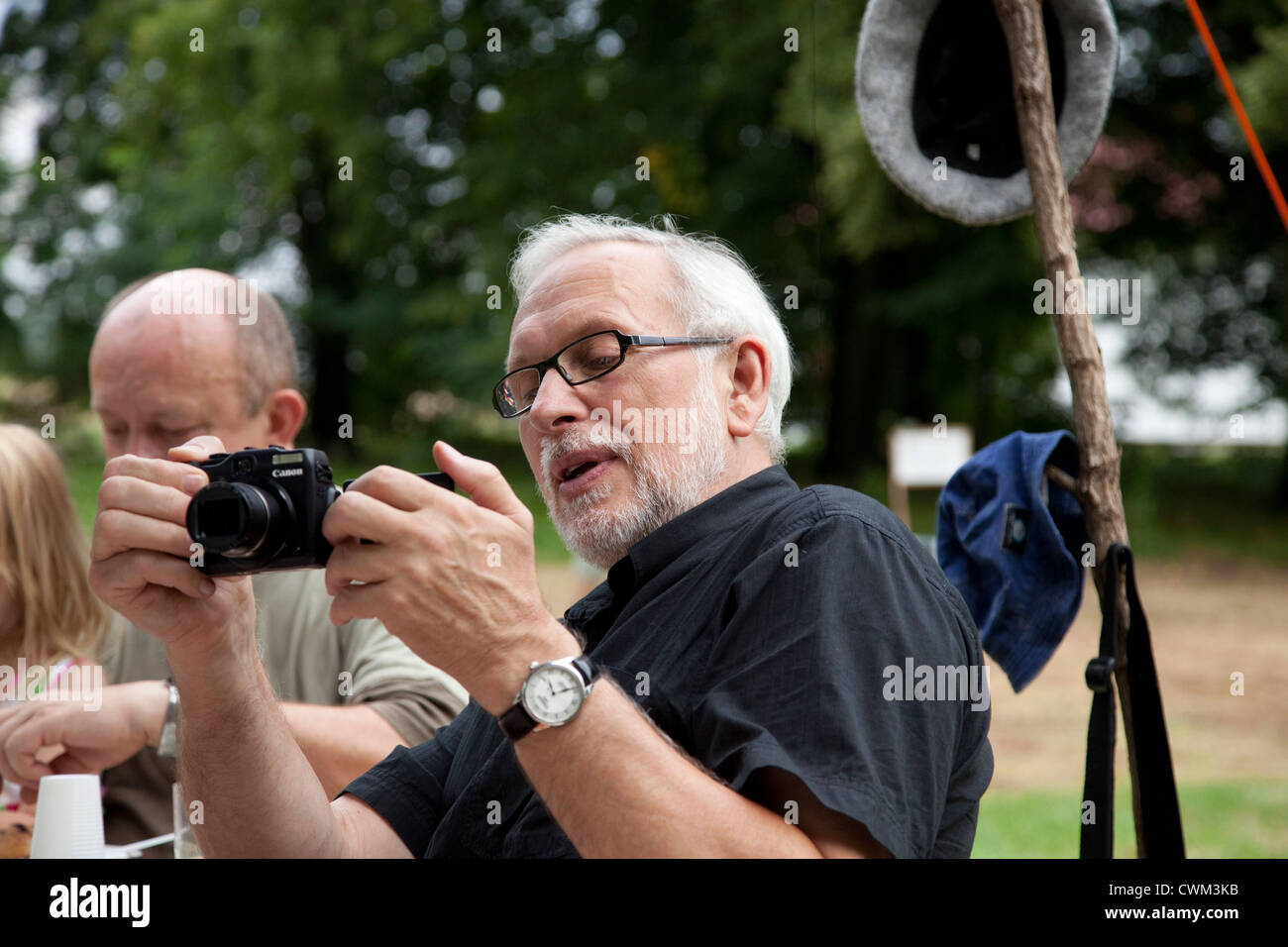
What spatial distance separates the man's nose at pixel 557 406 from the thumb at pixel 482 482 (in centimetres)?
46

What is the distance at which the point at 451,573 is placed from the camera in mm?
1223

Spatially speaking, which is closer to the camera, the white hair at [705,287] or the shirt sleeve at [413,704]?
the white hair at [705,287]

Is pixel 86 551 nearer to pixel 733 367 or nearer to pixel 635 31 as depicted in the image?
pixel 733 367

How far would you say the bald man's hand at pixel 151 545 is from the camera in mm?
1375

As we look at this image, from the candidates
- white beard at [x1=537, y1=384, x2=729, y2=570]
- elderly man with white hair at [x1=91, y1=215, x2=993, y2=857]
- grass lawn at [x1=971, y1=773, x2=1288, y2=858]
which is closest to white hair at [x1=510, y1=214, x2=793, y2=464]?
elderly man with white hair at [x1=91, y1=215, x2=993, y2=857]

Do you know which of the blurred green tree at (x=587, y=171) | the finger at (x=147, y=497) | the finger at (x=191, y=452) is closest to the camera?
the finger at (x=147, y=497)

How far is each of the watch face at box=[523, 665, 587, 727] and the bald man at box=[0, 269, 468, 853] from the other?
1053 mm

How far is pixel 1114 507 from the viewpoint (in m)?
1.87

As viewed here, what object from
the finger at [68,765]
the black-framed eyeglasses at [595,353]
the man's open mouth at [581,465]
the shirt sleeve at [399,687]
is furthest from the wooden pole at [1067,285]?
the finger at [68,765]

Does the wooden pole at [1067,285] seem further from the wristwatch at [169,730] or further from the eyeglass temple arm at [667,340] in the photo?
the wristwatch at [169,730]

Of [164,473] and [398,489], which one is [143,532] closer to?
[164,473]

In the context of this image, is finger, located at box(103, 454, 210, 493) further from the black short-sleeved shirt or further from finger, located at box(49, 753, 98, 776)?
finger, located at box(49, 753, 98, 776)
